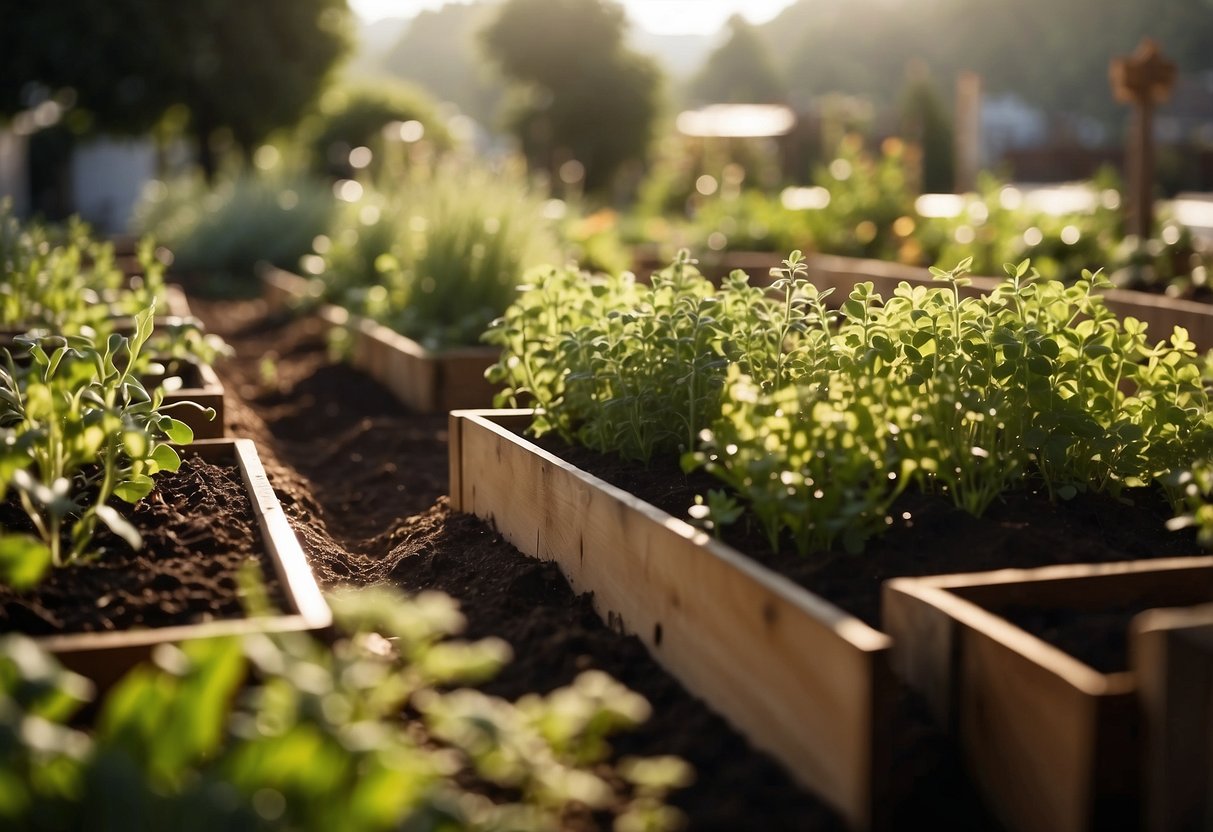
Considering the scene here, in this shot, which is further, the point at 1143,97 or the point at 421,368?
the point at 1143,97

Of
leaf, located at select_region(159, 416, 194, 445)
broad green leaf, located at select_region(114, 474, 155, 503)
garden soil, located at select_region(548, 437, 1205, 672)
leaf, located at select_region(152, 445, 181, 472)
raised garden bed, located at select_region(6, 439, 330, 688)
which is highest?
leaf, located at select_region(159, 416, 194, 445)

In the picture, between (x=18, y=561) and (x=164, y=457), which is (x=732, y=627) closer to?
(x=18, y=561)

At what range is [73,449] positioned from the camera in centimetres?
235

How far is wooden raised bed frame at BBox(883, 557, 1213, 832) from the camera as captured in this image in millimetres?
1771

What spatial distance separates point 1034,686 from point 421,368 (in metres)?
3.75

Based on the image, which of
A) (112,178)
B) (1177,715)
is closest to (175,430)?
(1177,715)

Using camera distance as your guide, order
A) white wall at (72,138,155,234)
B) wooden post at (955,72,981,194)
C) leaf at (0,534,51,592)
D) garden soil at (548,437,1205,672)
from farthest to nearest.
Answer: white wall at (72,138,155,234), wooden post at (955,72,981,194), garden soil at (548,437,1205,672), leaf at (0,534,51,592)

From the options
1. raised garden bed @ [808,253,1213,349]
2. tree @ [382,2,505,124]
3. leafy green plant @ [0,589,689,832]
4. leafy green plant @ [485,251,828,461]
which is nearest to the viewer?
leafy green plant @ [0,589,689,832]

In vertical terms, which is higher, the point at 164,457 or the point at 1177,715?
the point at 164,457

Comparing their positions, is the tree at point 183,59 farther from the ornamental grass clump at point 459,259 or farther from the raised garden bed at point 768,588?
the raised garden bed at point 768,588

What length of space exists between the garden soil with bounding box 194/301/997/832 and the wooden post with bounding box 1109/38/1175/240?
3644mm

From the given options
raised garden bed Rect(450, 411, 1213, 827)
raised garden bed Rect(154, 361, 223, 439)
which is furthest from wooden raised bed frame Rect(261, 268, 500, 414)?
raised garden bed Rect(450, 411, 1213, 827)

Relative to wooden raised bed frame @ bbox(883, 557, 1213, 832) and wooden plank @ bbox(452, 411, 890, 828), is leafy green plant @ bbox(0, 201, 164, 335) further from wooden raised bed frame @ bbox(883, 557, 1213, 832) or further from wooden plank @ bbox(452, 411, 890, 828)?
wooden raised bed frame @ bbox(883, 557, 1213, 832)

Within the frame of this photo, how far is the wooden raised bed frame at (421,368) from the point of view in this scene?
17.1 ft
